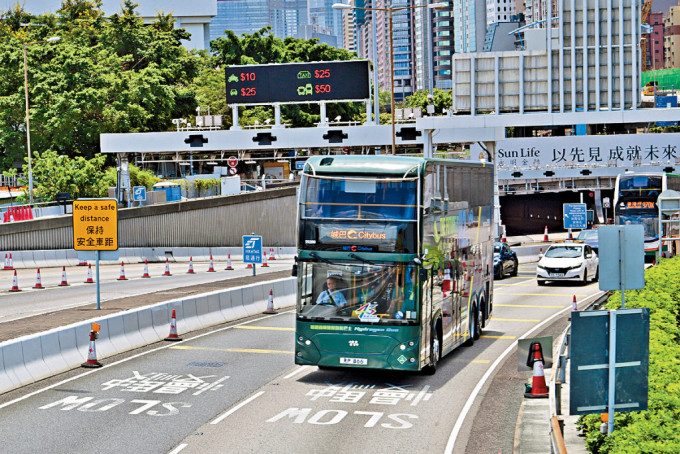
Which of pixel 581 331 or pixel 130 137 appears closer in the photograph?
pixel 581 331

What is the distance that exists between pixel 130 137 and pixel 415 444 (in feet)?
190

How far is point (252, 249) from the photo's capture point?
38.1 metres

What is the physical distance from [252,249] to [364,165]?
788 inches

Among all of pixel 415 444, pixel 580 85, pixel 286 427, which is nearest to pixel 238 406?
pixel 286 427

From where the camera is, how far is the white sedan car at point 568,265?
39125 millimetres

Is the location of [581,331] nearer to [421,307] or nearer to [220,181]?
[421,307]

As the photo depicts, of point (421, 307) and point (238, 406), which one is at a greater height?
point (421, 307)

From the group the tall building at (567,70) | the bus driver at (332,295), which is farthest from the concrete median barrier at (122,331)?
the tall building at (567,70)

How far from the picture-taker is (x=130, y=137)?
69.4m

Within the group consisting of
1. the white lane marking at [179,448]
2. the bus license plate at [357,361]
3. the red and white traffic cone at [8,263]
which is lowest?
the red and white traffic cone at [8,263]

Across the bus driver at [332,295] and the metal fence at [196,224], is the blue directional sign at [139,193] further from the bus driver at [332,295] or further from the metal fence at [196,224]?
the bus driver at [332,295]

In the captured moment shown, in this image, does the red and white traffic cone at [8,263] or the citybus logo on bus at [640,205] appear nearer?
the red and white traffic cone at [8,263]

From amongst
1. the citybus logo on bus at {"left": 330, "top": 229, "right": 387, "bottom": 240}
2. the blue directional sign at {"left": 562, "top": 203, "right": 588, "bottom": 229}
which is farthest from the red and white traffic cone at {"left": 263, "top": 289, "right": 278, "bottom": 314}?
the blue directional sign at {"left": 562, "top": 203, "right": 588, "bottom": 229}

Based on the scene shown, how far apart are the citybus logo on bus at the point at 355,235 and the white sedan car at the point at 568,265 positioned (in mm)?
22448
